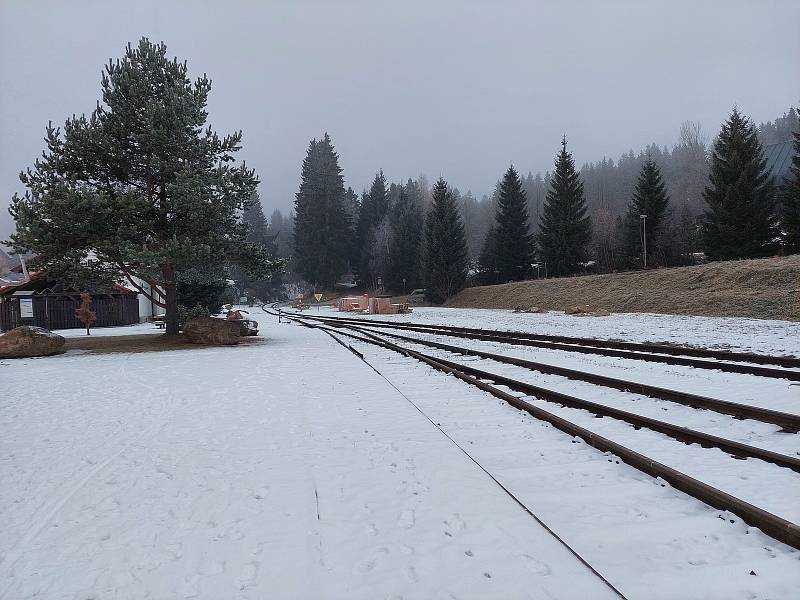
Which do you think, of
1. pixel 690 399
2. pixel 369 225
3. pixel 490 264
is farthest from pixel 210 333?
pixel 369 225

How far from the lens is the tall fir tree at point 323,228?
8369 cm

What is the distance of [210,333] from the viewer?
1888cm

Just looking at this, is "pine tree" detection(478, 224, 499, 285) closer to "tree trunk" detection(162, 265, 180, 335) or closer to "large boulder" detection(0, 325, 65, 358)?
"tree trunk" detection(162, 265, 180, 335)

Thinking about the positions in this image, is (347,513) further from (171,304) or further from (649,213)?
(649,213)

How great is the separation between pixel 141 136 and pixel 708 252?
3831 centimetres

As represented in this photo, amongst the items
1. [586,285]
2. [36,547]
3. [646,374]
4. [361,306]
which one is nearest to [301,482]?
[36,547]

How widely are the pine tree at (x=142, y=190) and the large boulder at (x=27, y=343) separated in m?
2.47

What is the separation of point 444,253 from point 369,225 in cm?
3867

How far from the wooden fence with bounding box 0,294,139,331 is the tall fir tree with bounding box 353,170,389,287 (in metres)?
48.3

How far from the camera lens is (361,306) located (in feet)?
157

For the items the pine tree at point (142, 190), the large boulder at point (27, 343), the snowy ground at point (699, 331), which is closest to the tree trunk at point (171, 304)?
the pine tree at point (142, 190)

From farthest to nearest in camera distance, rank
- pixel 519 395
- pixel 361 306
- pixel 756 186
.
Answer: pixel 361 306 < pixel 756 186 < pixel 519 395

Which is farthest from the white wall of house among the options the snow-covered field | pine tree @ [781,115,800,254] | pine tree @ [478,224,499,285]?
pine tree @ [781,115,800,254]

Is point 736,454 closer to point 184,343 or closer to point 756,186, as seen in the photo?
point 184,343
